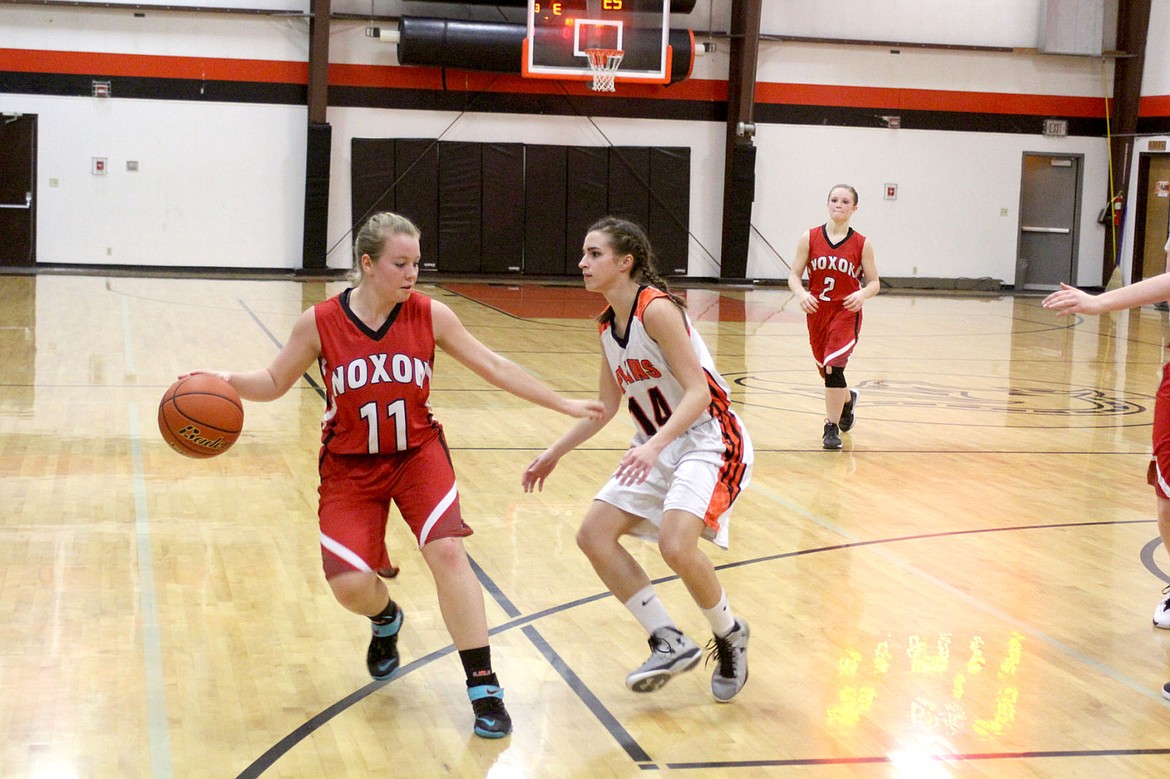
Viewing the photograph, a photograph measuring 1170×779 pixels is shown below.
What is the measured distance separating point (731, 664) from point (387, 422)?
4.16ft

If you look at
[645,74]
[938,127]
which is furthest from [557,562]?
[938,127]

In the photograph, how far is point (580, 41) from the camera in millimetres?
18453

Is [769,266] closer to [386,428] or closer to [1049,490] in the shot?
[1049,490]

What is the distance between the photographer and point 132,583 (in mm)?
4691

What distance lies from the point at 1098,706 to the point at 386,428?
2.29m

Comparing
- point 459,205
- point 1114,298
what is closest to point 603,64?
point 459,205

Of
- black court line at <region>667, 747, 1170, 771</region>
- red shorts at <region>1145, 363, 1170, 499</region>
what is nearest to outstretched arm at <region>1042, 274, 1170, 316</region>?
red shorts at <region>1145, 363, 1170, 499</region>

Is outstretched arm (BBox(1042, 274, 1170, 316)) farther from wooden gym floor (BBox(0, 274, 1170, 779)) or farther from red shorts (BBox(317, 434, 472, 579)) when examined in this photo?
red shorts (BBox(317, 434, 472, 579))

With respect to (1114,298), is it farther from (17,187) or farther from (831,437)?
(17,187)

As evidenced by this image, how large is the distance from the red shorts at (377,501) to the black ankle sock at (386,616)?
0.18 meters

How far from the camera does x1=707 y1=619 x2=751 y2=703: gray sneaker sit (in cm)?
379

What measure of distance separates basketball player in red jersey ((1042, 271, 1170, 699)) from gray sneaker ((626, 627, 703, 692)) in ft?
4.91

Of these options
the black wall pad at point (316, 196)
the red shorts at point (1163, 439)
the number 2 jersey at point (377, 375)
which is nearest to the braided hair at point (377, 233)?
the number 2 jersey at point (377, 375)

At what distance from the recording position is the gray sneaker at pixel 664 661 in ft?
12.2
